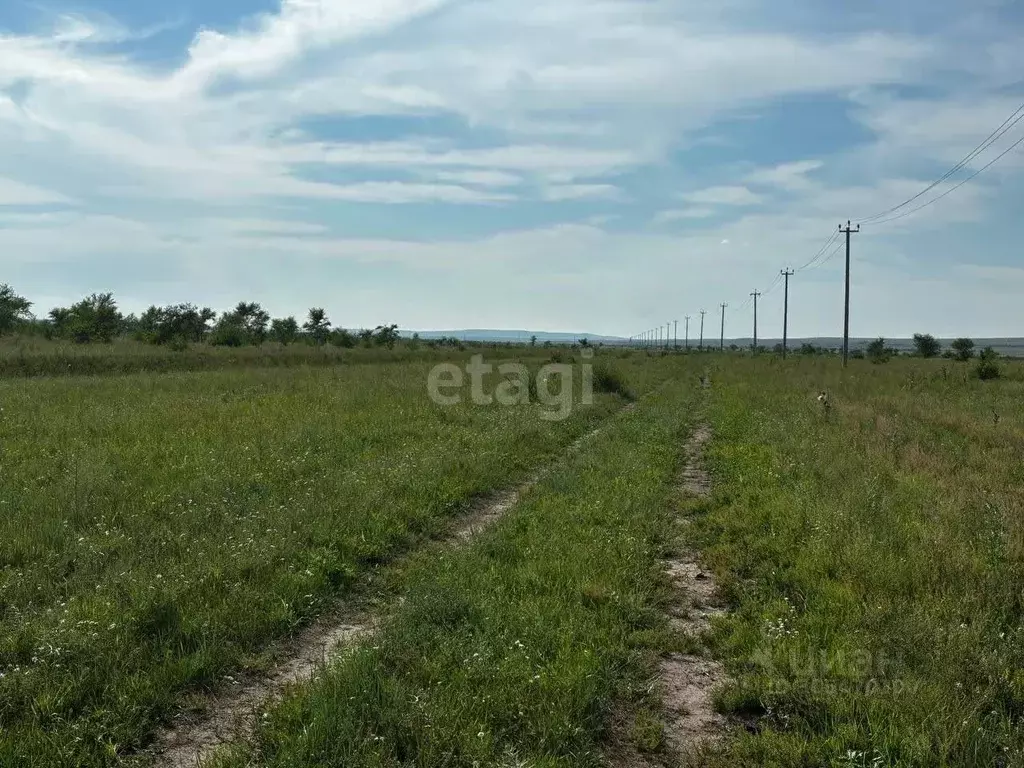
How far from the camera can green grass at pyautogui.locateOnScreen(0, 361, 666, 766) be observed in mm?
4105

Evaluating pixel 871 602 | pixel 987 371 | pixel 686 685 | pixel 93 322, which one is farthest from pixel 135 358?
pixel 987 371

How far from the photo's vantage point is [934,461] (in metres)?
10.8

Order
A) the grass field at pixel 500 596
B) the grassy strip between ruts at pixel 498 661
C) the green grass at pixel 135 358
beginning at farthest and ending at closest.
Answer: the green grass at pixel 135 358, the grass field at pixel 500 596, the grassy strip between ruts at pixel 498 661

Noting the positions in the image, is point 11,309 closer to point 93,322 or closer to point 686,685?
point 93,322

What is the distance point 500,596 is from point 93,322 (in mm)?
53637

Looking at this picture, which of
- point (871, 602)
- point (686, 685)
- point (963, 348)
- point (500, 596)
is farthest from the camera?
point (963, 348)

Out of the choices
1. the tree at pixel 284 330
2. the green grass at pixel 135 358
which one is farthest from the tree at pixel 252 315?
the green grass at pixel 135 358

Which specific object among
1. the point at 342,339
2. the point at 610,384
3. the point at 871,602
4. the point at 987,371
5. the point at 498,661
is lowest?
the point at 498,661

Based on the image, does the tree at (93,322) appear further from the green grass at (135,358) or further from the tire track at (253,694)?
the tire track at (253,694)

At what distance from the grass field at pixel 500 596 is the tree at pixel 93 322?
4191 cm

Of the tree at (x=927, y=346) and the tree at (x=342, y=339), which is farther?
the tree at (x=927, y=346)

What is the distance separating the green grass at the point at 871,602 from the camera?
3.66 m

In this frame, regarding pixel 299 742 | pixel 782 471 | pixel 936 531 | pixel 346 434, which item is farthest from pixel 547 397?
pixel 299 742

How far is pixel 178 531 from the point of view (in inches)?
274
